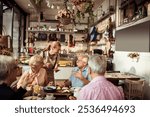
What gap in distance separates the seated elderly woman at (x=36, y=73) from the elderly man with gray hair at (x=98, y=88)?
29.9 inches

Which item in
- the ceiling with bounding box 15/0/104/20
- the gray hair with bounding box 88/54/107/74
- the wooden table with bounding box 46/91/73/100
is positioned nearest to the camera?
the gray hair with bounding box 88/54/107/74

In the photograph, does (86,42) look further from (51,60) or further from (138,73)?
(51,60)

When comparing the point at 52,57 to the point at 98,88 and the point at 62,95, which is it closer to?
the point at 62,95

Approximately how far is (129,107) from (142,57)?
2940 mm

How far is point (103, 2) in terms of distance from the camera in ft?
19.9

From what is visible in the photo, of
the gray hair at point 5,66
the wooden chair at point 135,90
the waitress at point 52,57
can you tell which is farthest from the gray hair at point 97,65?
the wooden chair at point 135,90

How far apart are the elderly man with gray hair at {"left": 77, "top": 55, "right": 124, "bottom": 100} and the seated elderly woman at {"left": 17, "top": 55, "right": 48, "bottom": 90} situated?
2.50ft

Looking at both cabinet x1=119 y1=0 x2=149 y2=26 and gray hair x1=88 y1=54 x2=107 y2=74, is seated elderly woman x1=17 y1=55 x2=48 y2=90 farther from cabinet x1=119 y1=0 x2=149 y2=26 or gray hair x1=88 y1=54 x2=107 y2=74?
cabinet x1=119 y1=0 x2=149 y2=26

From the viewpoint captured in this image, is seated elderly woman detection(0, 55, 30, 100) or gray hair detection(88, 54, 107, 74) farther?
gray hair detection(88, 54, 107, 74)

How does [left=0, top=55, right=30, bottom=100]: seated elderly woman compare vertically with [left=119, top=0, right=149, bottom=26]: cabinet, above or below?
below

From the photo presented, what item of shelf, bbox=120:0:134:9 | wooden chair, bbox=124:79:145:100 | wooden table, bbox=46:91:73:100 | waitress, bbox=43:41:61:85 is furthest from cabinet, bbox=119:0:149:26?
wooden table, bbox=46:91:73:100

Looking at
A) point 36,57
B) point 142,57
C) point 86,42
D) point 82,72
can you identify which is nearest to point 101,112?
point 36,57

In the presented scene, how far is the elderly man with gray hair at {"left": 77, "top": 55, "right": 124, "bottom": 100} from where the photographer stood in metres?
1.48

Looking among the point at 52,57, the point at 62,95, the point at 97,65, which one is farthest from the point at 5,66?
the point at 52,57
